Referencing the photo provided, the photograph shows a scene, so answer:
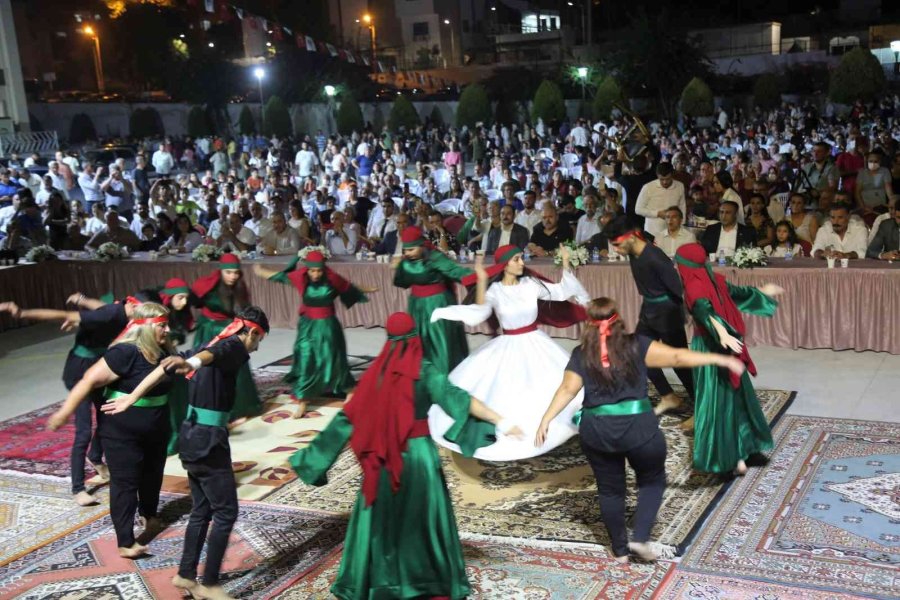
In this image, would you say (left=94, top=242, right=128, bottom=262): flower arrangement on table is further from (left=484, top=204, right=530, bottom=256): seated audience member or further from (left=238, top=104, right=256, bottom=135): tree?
(left=238, top=104, right=256, bottom=135): tree

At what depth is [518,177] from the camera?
20.0 meters

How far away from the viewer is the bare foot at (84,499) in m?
7.09

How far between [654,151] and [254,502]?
8.38 meters

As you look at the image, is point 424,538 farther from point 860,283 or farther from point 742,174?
point 742,174

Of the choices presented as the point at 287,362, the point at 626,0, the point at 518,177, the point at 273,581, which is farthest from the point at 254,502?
the point at 626,0

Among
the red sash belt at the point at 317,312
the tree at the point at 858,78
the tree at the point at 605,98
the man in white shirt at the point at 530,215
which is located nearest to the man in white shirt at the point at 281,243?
the man in white shirt at the point at 530,215

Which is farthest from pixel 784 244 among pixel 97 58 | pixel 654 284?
pixel 97 58

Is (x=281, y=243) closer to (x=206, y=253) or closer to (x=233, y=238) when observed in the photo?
(x=233, y=238)

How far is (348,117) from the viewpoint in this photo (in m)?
33.4

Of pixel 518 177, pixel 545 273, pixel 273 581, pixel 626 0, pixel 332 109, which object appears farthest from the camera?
pixel 626 0

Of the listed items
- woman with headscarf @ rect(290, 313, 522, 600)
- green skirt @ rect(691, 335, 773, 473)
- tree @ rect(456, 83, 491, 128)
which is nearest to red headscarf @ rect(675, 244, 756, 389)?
green skirt @ rect(691, 335, 773, 473)

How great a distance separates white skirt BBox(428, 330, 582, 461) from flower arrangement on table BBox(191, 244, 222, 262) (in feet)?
20.8

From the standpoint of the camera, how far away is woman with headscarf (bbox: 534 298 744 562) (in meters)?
5.07

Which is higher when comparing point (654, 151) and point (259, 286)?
point (654, 151)
